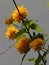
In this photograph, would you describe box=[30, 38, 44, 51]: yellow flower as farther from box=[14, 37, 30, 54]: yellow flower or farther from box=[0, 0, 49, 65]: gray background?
box=[0, 0, 49, 65]: gray background

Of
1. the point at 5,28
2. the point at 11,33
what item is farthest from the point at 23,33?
the point at 5,28

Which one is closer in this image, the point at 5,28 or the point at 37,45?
the point at 37,45

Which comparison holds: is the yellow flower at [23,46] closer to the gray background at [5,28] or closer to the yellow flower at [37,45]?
the yellow flower at [37,45]

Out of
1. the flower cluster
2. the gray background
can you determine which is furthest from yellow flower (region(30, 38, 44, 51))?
the gray background

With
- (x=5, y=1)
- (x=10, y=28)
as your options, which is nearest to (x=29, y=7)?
(x=5, y=1)

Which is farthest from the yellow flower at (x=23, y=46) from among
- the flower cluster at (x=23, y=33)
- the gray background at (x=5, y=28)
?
the gray background at (x=5, y=28)

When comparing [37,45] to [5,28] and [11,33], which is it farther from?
[5,28]

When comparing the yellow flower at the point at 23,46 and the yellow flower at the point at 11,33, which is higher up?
the yellow flower at the point at 11,33

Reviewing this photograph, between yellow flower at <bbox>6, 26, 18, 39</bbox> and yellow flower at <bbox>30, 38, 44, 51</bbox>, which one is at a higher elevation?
yellow flower at <bbox>6, 26, 18, 39</bbox>

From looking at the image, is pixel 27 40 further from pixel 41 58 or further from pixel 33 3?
pixel 33 3

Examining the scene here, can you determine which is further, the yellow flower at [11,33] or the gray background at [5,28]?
the gray background at [5,28]

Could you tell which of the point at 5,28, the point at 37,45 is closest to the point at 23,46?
the point at 37,45
